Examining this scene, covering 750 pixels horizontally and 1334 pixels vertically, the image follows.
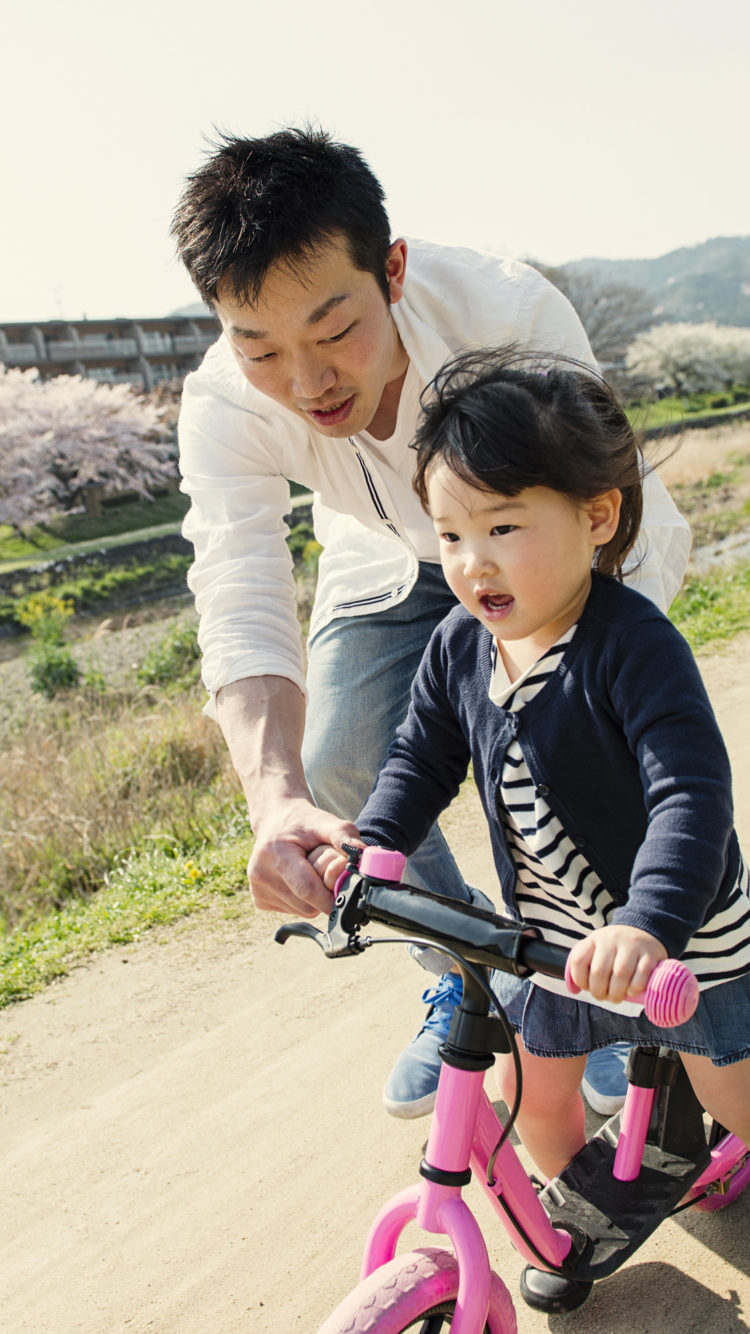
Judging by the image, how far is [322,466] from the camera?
9.00 ft

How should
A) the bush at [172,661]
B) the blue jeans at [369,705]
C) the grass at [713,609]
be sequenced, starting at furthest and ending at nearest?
the bush at [172,661] < the grass at [713,609] < the blue jeans at [369,705]

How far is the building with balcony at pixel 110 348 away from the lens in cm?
4328

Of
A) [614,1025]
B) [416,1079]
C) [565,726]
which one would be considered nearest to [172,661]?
[416,1079]

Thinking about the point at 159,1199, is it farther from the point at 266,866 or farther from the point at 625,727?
the point at 625,727

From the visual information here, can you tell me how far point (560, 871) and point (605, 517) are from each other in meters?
0.60

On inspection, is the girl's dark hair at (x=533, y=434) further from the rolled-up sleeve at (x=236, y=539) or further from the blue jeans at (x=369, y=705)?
the blue jeans at (x=369, y=705)

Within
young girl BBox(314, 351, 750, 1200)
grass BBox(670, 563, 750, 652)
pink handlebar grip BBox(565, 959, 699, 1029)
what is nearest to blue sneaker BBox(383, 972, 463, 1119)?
young girl BBox(314, 351, 750, 1200)

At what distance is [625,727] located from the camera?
1.62 m

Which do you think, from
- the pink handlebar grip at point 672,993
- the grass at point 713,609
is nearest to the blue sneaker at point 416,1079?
the pink handlebar grip at point 672,993

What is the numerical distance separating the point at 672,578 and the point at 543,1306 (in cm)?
145

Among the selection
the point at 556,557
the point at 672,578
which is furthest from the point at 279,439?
the point at 556,557

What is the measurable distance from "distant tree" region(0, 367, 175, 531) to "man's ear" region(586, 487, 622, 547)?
99.9 ft

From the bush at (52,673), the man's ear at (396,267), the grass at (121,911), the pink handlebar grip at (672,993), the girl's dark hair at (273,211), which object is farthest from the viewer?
the bush at (52,673)

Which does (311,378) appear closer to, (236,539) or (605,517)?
(236,539)
